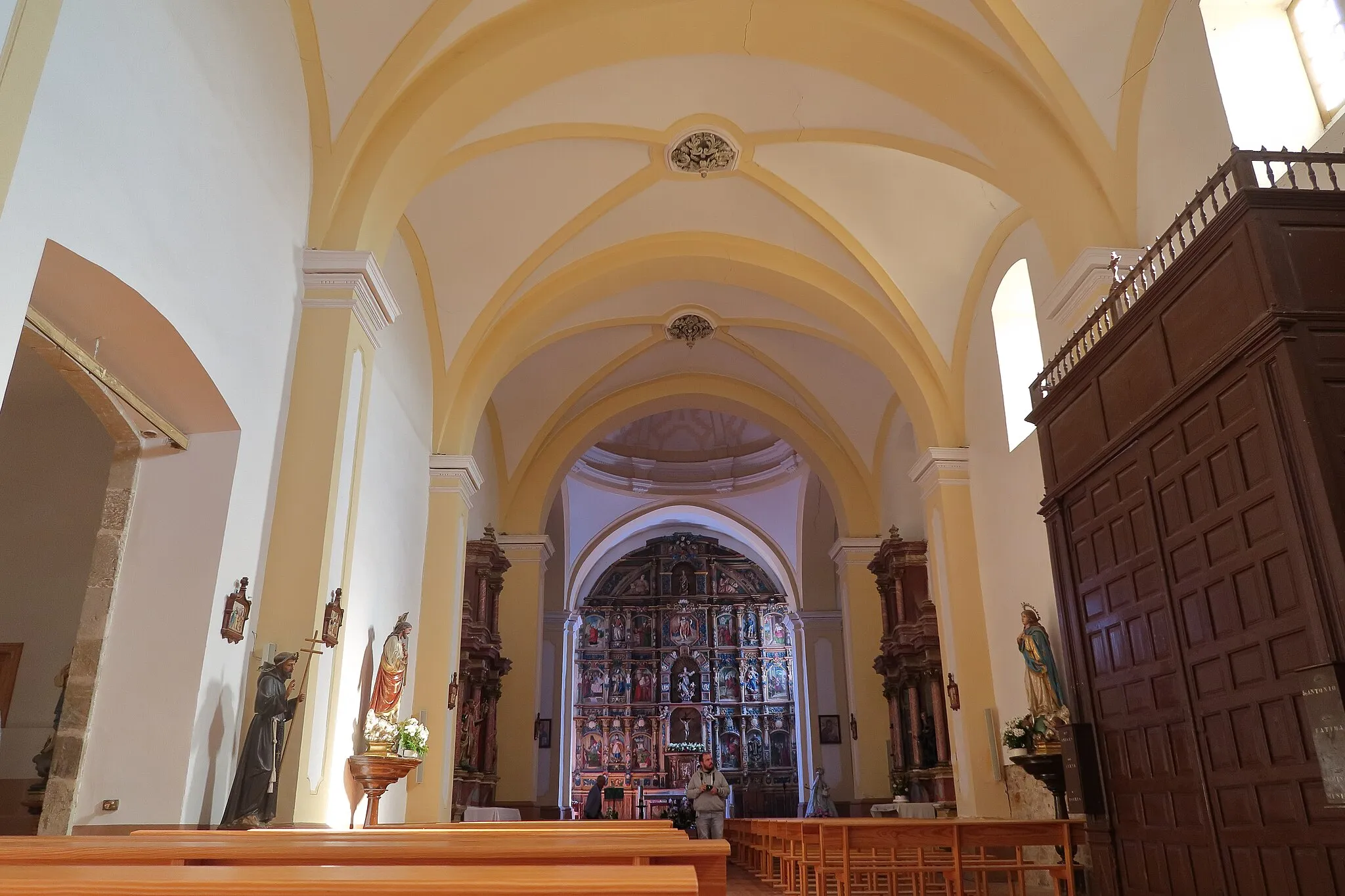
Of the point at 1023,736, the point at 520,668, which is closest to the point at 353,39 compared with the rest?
the point at 1023,736

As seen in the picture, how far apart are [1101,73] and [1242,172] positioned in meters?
2.83

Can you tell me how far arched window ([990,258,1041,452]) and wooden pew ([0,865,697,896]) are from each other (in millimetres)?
8953

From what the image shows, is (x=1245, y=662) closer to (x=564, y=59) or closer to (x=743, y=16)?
(x=743, y=16)

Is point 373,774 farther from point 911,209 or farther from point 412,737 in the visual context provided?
point 911,209

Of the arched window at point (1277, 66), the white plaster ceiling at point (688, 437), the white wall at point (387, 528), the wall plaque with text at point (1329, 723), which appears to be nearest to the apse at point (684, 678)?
the white plaster ceiling at point (688, 437)

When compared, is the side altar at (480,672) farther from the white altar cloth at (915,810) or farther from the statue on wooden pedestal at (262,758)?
the statue on wooden pedestal at (262,758)

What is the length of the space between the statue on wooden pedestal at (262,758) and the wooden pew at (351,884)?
14.9 ft

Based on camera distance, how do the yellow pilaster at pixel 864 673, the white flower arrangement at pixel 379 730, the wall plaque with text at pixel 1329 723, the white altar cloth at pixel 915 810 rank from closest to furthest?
the wall plaque with text at pixel 1329 723 < the white flower arrangement at pixel 379 730 < the white altar cloth at pixel 915 810 < the yellow pilaster at pixel 864 673

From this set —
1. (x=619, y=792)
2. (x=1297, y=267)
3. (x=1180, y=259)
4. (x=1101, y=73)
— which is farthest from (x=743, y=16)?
(x=619, y=792)

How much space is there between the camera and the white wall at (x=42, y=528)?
7555 mm


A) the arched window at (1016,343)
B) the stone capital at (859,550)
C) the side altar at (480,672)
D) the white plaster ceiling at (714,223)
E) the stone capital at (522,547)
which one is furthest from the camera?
the stone capital at (859,550)

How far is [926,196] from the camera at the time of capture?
10055mm

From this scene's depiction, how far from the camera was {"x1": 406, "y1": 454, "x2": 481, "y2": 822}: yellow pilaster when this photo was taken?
405 inches

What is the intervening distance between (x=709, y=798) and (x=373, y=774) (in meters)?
4.33
